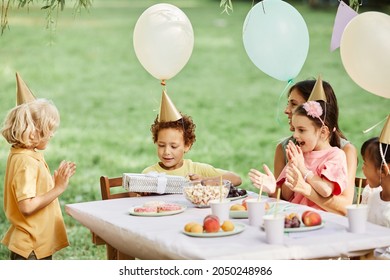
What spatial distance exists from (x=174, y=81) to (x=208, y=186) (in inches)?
306

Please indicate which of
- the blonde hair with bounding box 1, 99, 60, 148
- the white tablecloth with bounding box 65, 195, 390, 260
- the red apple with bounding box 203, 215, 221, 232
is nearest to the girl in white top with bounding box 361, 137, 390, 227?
the white tablecloth with bounding box 65, 195, 390, 260

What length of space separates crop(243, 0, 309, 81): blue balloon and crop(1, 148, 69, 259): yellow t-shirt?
129 centimetres

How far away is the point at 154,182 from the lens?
394 centimetres

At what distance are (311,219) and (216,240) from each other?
1.25ft

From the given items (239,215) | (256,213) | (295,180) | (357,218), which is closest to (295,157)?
(295,180)

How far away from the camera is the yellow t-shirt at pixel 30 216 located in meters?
3.60

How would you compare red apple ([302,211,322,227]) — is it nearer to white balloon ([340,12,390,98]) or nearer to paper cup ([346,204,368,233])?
paper cup ([346,204,368,233])

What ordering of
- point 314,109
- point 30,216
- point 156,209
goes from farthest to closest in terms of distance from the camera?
point 314,109 → point 30,216 → point 156,209

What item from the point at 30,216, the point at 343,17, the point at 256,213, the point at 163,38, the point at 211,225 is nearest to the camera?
the point at 211,225

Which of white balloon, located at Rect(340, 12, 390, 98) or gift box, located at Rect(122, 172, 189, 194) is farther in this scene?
gift box, located at Rect(122, 172, 189, 194)

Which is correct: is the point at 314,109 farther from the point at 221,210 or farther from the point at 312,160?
the point at 221,210

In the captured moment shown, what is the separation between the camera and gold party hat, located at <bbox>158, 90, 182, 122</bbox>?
4.06 metres
